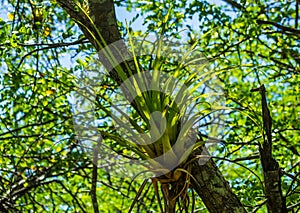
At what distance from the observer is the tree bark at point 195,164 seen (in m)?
1.56

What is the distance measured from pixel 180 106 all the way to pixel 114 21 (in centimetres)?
42

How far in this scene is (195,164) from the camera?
62.3 inches

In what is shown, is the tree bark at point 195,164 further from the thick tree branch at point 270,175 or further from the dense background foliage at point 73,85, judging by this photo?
the dense background foliage at point 73,85

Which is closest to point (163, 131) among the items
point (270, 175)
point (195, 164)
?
point (195, 164)

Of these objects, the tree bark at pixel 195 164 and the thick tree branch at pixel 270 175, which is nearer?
the thick tree branch at pixel 270 175

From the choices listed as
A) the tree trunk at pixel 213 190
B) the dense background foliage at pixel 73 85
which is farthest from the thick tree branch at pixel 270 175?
the dense background foliage at pixel 73 85

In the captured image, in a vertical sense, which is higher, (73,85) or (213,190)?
(73,85)

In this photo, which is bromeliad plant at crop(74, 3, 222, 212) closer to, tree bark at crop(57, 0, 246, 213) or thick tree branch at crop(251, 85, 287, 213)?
tree bark at crop(57, 0, 246, 213)

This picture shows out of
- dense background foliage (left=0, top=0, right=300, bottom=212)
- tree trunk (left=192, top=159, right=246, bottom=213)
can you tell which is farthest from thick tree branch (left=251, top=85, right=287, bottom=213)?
dense background foliage (left=0, top=0, right=300, bottom=212)

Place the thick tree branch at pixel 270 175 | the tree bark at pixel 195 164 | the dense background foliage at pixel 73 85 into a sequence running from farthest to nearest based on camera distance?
the dense background foliage at pixel 73 85
the tree bark at pixel 195 164
the thick tree branch at pixel 270 175

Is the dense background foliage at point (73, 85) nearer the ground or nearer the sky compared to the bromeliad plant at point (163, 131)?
nearer the sky

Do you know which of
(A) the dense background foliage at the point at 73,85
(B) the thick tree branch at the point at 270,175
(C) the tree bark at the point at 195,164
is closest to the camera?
(B) the thick tree branch at the point at 270,175

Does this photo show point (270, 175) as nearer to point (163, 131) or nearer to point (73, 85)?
point (163, 131)

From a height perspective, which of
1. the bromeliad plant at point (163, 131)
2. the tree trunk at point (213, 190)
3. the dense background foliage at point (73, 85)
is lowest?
the tree trunk at point (213, 190)
